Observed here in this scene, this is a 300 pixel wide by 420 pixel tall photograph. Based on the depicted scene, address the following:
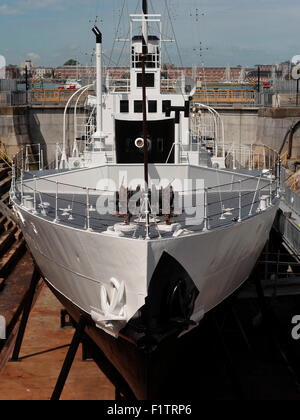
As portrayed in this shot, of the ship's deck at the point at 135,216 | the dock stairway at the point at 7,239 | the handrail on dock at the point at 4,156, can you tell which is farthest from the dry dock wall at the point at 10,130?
the ship's deck at the point at 135,216

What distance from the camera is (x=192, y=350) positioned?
12953 millimetres

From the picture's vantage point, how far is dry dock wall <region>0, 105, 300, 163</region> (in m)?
32.0

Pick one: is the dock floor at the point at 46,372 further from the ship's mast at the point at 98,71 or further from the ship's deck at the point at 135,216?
the ship's mast at the point at 98,71

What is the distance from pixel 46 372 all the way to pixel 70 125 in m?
23.2

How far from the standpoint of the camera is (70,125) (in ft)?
117

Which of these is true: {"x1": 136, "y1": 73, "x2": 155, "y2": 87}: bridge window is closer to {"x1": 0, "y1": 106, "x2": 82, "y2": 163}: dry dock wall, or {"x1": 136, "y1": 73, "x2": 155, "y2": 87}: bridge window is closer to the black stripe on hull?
the black stripe on hull

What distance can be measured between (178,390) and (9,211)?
13.8 meters

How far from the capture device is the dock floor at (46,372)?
13414 millimetres

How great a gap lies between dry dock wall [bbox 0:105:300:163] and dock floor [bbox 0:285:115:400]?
1784cm

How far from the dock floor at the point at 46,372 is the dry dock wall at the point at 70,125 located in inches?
702

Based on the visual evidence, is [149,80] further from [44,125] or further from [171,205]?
[44,125]

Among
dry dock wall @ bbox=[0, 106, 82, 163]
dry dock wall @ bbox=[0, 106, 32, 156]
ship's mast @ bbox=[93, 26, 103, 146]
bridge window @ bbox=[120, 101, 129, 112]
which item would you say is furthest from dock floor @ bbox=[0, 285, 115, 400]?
dry dock wall @ bbox=[0, 106, 82, 163]
